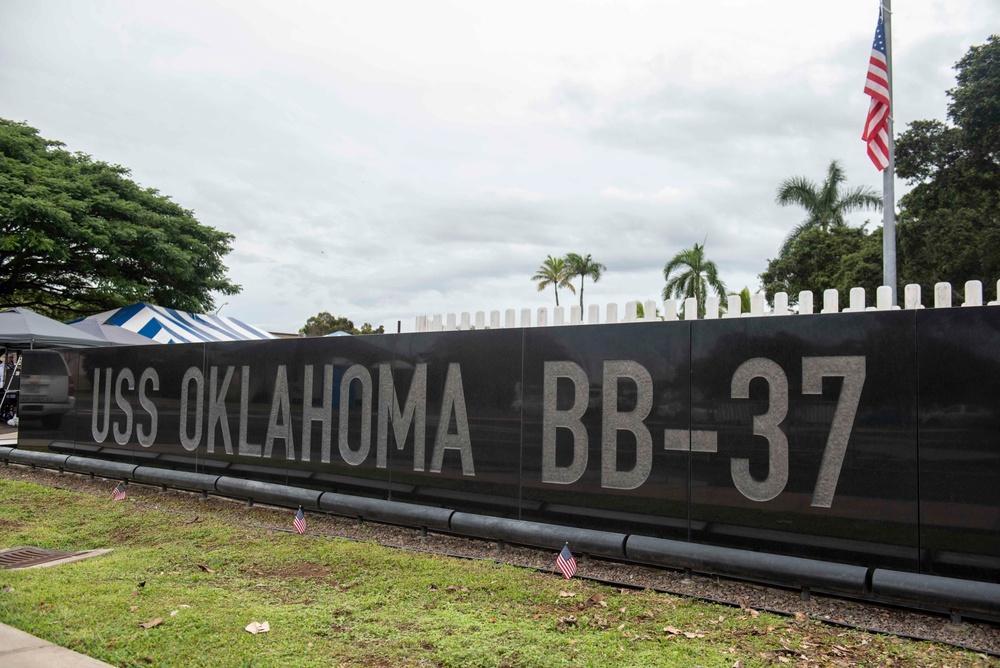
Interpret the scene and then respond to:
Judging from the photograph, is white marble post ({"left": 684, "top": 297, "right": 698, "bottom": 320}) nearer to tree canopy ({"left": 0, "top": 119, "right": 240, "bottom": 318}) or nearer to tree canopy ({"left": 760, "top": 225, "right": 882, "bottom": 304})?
tree canopy ({"left": 0, "top": 119, "right": 240, "bottom": 318})

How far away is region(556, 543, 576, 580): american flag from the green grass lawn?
0.35 feet

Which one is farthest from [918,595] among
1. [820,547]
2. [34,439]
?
[34,439]

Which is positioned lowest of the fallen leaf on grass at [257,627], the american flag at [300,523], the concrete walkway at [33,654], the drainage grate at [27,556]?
the drainage grate at [27,556]

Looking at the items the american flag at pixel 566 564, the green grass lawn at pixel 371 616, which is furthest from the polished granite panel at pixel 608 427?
the green grass lawn at pixel 371 616

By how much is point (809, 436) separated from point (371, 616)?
3911 millimetres

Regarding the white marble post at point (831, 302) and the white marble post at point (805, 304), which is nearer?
the white marble post at point (831, 302)

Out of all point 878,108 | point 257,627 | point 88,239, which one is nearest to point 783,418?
point 257,627

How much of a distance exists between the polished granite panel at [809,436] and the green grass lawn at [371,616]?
969mm

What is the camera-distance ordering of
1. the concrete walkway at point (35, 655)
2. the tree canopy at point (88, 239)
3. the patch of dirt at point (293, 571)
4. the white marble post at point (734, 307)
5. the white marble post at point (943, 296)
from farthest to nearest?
the tree canopy at point (88, 239) < the white marble post at point (734, 307) < the patch of dirt at point (293, 571) < the white marble post at point (943, 296) < the concrete walkway at point (35, 655)

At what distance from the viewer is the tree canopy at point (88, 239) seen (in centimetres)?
2812

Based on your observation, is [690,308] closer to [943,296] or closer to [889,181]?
[943,296]

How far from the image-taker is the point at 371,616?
19.3 feet

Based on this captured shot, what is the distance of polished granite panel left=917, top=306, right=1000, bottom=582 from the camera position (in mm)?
5805

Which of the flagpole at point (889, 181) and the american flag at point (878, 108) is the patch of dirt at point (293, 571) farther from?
the american flag at point (878, 108)
